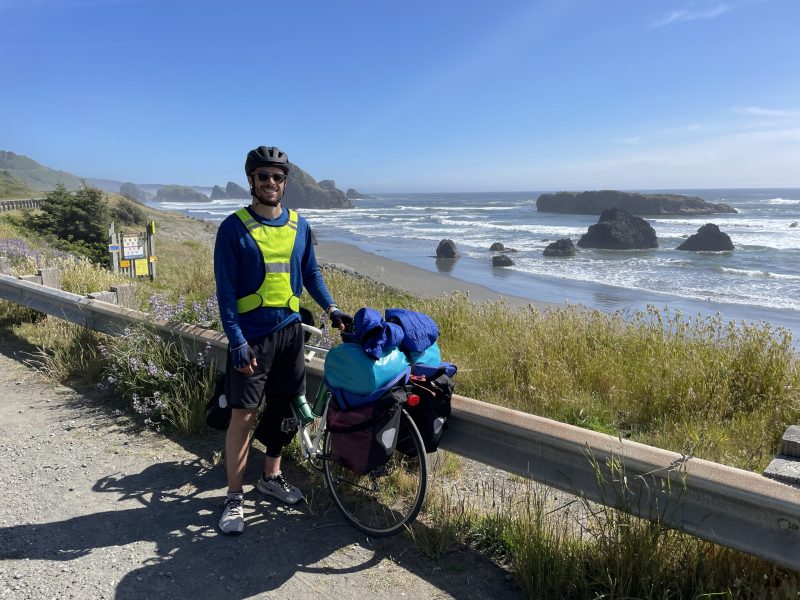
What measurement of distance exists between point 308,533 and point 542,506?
1.31 m

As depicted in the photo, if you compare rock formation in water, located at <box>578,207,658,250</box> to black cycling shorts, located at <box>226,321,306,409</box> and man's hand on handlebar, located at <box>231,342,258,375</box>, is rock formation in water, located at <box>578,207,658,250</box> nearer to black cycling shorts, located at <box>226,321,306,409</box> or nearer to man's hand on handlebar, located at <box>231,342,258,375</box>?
black cycling shorts, located at <box>226,321,306,409</box>

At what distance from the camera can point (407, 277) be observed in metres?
23.7

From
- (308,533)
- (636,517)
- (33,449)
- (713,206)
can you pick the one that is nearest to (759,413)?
(636,517)

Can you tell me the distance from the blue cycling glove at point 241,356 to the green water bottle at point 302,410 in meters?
0.55

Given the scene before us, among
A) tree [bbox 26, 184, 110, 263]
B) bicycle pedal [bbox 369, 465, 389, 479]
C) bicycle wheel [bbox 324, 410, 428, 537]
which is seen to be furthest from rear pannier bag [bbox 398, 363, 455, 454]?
tree [bbox 26, 184, 110, 263]

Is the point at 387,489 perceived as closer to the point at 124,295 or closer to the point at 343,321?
the point at 343,321

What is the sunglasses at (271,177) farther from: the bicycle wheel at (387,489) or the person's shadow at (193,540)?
the person's shadow at (193,540)

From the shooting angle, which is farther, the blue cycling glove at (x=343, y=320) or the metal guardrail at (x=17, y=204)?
the metal guardrail at (x=17, y=204)

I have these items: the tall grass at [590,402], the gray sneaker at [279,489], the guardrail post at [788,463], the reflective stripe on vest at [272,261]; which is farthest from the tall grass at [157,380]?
the guardrail post at [788,463]

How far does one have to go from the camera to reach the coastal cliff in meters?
90.3

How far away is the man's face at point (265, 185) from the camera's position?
3.20 m

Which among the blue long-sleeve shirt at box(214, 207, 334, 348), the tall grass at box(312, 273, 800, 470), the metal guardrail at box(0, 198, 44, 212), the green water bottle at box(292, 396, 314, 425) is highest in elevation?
the metal guardrail at box(0, 198, 44, 212)

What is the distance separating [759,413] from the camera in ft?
14.1

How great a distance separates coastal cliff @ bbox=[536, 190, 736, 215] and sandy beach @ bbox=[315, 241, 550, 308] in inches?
2586
